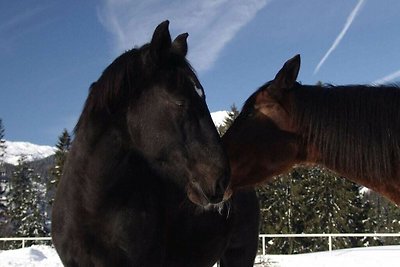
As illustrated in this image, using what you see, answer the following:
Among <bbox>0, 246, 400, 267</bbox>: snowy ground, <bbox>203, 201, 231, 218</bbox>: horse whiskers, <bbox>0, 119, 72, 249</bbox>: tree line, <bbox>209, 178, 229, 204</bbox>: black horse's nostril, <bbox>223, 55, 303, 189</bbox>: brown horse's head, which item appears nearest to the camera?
<bbox>209, 178, 229, 204</bbox>: black horse's nostril

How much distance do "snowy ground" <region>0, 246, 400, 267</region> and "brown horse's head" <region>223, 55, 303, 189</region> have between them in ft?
39.5

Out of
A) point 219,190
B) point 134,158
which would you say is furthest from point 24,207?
point 219,190

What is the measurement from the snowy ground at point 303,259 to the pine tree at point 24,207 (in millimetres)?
34092

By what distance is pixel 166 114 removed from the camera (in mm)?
3396

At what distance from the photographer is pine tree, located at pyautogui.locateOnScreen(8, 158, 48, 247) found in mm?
49844

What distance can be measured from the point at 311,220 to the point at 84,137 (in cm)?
4264

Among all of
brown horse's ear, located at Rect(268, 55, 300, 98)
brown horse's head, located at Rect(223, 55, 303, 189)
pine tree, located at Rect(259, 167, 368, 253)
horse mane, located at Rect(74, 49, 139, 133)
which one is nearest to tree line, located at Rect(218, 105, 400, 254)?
pine tree, located at Rect(259, 167, 368, 253)

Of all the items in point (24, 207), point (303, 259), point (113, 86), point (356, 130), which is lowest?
point (303, 259)

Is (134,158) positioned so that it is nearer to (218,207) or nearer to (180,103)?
(180,103)

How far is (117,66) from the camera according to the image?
367 centimetres

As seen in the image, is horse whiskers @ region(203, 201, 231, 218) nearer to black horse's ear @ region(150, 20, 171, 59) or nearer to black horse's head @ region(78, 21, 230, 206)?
black horse's head @ region(78, 21, 230, 206)

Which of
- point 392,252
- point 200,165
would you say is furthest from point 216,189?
point 392,252

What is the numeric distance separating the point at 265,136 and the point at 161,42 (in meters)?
1.19

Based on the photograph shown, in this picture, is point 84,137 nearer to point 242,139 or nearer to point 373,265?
point 242,139
